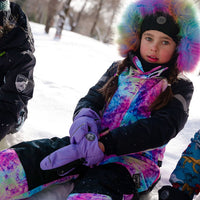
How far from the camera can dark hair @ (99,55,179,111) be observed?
1.25 meters

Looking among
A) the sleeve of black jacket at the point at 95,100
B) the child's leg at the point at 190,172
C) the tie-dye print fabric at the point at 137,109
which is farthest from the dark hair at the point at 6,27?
the child's leg at the point at 190,172

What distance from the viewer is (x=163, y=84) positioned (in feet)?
4.27

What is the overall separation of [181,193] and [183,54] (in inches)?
28.4

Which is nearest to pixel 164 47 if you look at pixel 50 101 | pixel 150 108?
pixel 150 108

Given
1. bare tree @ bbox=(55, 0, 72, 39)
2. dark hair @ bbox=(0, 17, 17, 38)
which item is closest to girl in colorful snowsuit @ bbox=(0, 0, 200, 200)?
dark hair @ bbox=(0, 17, 17, 38)

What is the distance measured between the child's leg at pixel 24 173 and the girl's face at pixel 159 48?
30.8 inches

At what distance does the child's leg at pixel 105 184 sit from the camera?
38.9 inches

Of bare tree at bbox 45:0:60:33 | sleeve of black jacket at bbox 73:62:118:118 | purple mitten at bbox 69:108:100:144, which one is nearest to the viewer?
purple mitten at bbox 69:108:100:144

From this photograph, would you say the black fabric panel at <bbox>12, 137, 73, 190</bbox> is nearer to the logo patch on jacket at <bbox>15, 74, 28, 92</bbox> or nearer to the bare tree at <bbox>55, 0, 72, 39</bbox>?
the logo patch on jacket at <bbox>15, 74, 28, 92</bbox>

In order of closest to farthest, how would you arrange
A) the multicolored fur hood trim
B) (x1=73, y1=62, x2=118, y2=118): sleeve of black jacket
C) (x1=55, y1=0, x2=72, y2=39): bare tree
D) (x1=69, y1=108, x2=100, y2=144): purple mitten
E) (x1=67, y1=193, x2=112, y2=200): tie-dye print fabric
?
(x1=67, y1=193, x2=112, y2=200): tie-dye print fabric, (x1=69, y1=108, x2=100, y2=144): purple mitten, the multicolored fur hood trim, (x1=73, y1=62, x2=118, y2=118): sleeve of black jacket, (x1=55, y1=0, x2=72, y2=39): bare tree

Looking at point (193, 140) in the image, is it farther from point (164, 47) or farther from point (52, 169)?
point (52, 169)

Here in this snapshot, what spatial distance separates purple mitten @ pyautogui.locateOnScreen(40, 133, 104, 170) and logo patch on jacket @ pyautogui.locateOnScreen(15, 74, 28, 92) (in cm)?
64

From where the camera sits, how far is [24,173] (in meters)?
1.11

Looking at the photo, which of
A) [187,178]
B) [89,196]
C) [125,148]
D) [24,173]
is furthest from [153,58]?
[24,173]
